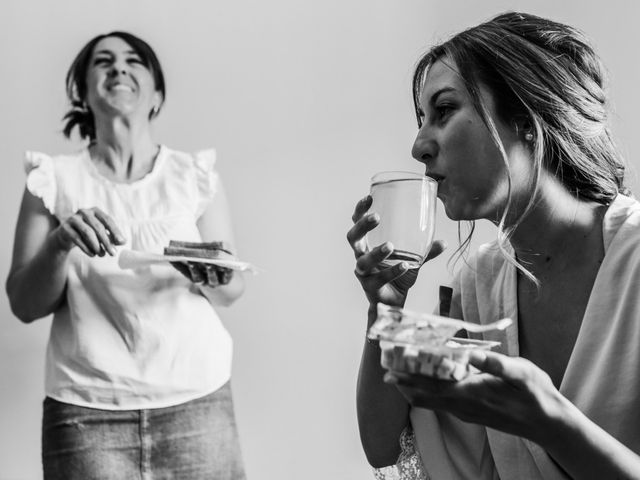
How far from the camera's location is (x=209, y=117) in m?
2.45

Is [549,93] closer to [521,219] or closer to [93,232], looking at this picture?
[521,219]

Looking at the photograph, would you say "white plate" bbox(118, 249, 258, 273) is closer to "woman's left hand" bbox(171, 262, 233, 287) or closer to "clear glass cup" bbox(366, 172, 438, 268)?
"woman's left hand" bbox(171, 262, 233, 287)

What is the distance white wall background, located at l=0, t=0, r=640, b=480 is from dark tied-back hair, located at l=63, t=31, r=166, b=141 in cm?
18

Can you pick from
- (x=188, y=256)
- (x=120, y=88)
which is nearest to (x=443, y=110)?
(x=188, y=256)

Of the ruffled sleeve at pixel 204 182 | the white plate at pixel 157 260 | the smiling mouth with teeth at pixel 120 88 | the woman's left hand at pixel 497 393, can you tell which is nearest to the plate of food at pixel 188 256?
the white plate at pixel 157 260

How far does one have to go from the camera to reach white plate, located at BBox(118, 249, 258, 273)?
1671mm

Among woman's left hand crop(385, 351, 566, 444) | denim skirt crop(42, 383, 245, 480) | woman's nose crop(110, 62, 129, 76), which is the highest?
woman's nose crop(110, 62, 129, 76)

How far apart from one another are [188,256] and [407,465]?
737mm

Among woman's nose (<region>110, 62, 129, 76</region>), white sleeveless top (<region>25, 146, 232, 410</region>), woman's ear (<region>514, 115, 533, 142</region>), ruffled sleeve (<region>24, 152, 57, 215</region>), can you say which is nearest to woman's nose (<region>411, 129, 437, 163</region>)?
woman's ear (<region>514, 115, 533, 142</region>)

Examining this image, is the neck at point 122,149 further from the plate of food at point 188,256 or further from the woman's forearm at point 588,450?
the woman's forearm at point 588,450

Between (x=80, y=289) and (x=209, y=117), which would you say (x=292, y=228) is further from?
(x=80, y=289)

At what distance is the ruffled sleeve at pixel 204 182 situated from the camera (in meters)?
2.00

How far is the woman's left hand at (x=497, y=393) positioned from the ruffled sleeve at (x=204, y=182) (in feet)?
4.18

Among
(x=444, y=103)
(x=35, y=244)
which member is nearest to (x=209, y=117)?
(x=35, y=244)
